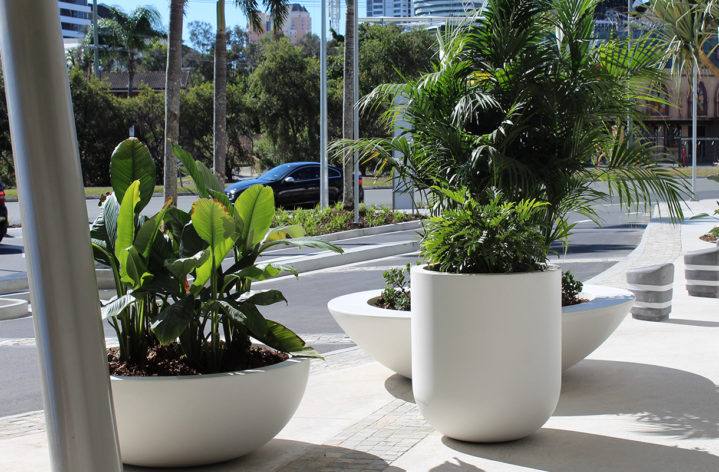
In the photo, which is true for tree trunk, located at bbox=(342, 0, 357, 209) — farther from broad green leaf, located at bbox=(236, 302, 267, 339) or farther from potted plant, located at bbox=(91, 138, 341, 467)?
broad green leaf, located at bbox=(236, 302, 267, 339)

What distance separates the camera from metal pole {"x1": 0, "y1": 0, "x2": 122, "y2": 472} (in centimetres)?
284

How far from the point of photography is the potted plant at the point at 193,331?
4.21 m

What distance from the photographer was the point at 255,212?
15.5 feet

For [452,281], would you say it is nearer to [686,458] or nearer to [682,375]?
[686,458]

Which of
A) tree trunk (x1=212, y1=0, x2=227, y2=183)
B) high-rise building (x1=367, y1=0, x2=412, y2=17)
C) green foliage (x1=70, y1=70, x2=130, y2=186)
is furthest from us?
high-rise building (x1=367, y1=0, x2=412, y2=17)

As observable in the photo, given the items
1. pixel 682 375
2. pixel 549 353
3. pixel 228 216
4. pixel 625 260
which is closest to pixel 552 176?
pixel 682 375

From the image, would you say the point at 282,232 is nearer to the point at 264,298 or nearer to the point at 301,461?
the point at 264,298

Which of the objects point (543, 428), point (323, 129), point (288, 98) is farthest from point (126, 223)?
point (288, 98)

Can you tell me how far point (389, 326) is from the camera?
593cm

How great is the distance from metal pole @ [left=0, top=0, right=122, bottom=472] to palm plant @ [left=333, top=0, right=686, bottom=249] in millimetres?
3900

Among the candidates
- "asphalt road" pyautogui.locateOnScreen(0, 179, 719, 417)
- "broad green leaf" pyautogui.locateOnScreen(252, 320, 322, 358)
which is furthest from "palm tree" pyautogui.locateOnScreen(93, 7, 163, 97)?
"broad green leaf" pyautogui.locateOnScreen(252, 320, 322, 358)

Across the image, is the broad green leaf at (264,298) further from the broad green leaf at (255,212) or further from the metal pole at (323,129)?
the metal pole at (323,129)

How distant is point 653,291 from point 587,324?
3066mm

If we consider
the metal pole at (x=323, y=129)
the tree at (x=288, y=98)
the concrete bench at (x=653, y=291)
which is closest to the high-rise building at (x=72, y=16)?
the tree at (x=288, y=98)
